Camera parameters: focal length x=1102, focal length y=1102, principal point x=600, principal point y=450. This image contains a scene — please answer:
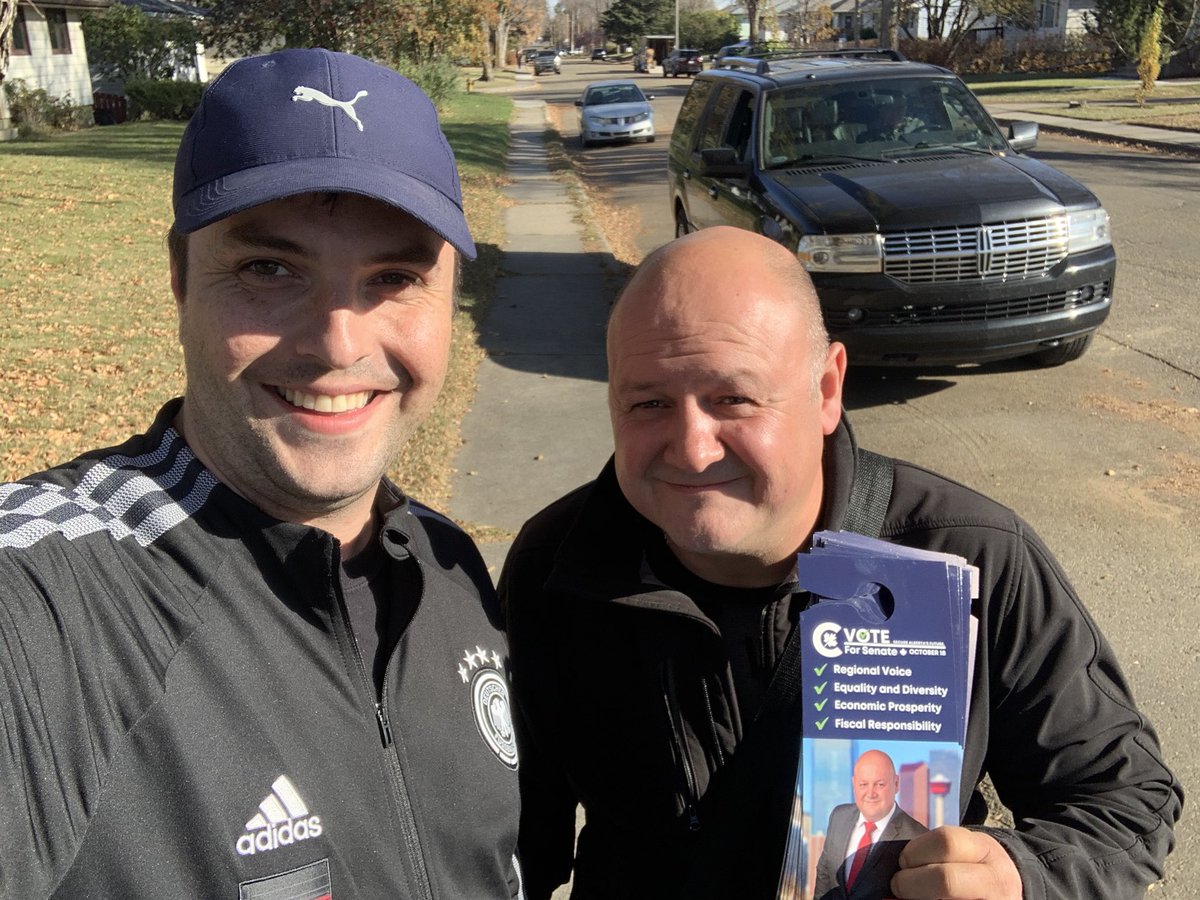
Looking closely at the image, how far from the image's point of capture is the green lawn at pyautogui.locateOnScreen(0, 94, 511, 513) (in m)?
6.48

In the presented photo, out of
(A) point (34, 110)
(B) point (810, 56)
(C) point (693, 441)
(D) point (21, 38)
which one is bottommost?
(C) point (693, 441)

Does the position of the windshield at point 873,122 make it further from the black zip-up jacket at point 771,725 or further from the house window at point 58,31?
the house window at point 58,31

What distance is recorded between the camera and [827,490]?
1923 mm

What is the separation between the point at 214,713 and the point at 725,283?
101 centimetres

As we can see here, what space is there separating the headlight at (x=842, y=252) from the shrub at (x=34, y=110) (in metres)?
22.3

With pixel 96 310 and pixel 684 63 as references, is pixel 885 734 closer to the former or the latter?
pixel 96 310

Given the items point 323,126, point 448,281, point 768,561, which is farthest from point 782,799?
point 323,126

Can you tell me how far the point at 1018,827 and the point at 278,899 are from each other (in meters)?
1.16

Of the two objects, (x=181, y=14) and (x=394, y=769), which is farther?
(x=181, y=14)

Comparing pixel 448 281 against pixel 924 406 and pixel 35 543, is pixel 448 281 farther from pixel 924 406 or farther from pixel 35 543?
pixel 924 406

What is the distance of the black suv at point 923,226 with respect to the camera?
669cm

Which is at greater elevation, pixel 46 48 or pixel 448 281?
pixel 46 48

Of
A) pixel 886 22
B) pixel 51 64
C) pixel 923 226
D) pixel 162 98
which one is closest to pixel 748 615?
pixel 923 226

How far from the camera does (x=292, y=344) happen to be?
169cm
